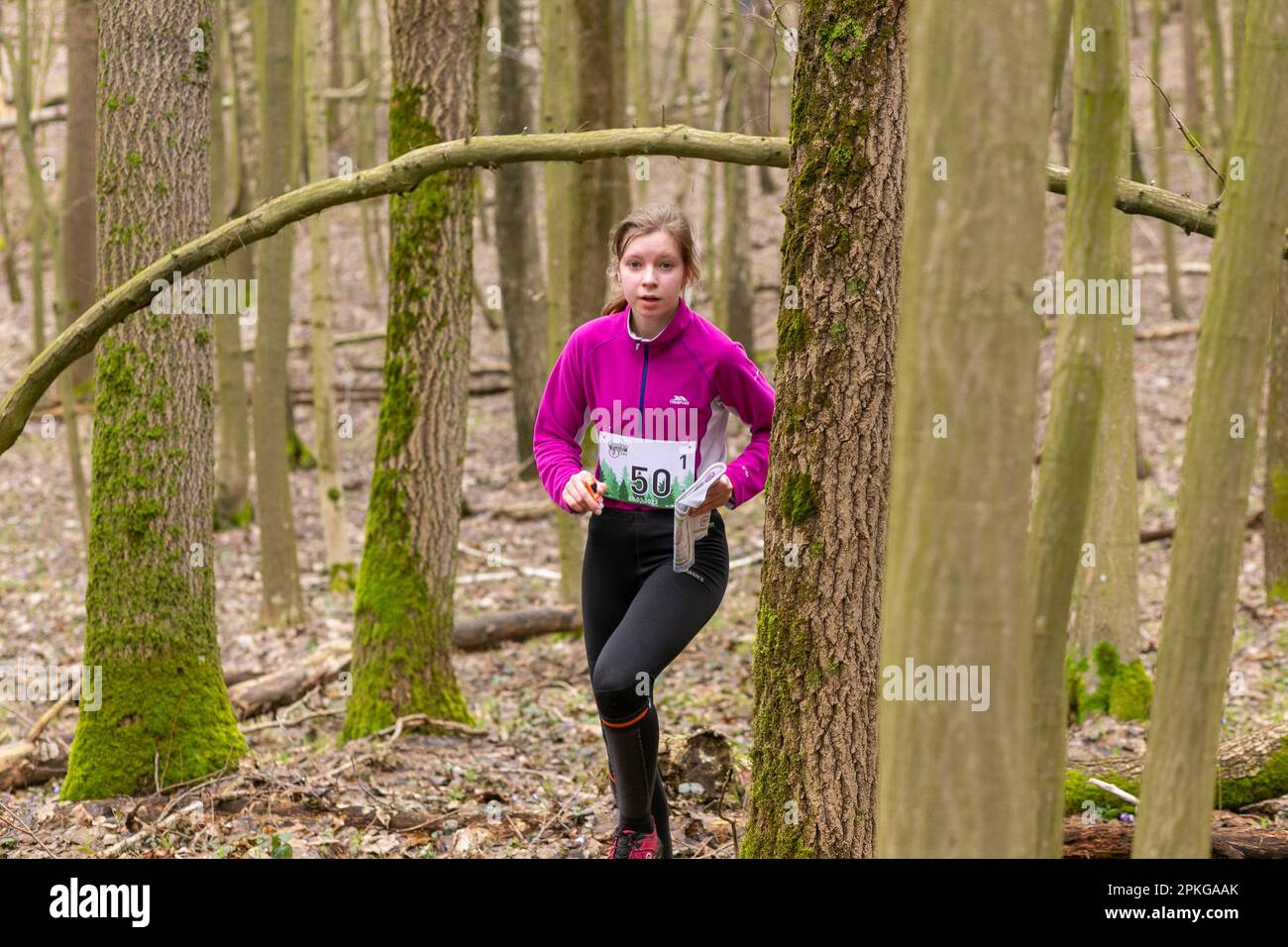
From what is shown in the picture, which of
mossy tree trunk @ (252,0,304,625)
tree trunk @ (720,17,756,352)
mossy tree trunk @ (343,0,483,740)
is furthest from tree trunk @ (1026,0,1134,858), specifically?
tree trunk @ (720,17,756,352)

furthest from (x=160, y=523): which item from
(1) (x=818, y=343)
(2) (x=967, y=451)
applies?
(2) (x=967, y=451)

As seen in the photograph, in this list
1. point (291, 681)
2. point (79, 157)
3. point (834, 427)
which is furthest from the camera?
point (79, 157)

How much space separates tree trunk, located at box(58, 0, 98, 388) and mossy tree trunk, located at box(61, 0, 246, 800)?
8.33 meters

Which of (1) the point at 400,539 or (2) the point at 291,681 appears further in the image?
(2) the point at 291,681

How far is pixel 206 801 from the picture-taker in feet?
16.7

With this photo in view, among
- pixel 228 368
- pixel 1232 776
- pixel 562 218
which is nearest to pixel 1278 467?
pixel 1232 776

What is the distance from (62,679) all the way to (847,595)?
6976 mm

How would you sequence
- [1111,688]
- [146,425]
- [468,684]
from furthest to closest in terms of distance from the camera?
[468,684] → [1111,688] → [146,425]

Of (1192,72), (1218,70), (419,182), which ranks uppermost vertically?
(1192,72)

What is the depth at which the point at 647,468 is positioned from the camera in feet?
12.3

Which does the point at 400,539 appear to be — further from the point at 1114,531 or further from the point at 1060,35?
the point at 1060,35

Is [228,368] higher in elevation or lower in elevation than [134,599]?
higher

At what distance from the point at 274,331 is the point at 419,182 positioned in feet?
20.3

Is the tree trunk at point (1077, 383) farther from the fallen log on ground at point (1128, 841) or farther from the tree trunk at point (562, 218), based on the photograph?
the tree trunk at point (562, 218)
